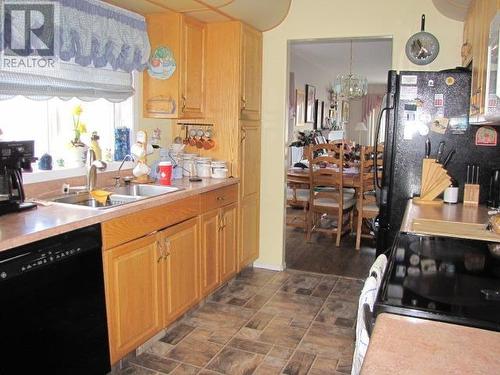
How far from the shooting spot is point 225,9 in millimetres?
3111

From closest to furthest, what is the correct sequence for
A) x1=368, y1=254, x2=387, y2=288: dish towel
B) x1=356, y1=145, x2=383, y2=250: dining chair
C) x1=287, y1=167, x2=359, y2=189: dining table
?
x1=368, y1=254, x2=387, y2=288: dish towel < x1=356, y1=145, x2=383, y2=250: dining chair < x1=287, y1=167, x2=359, y2=189: dining table

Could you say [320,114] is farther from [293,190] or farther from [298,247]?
[298,247]

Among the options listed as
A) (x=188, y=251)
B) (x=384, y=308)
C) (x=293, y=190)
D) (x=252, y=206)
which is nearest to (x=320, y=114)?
(x=293, y=190)

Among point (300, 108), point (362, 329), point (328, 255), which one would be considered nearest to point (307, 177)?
point (328, 255)

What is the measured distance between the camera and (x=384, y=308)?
1108 mm

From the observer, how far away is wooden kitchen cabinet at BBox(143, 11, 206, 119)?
10.2ft

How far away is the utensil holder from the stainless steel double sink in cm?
176

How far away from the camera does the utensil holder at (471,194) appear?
2.76 m

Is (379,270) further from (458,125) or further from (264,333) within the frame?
(458,125)

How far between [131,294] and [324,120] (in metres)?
7.57

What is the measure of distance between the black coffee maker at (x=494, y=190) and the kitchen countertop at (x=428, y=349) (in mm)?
1914

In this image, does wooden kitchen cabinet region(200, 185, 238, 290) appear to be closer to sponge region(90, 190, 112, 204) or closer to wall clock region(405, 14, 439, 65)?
sponge region(90, 190, 112, 204)

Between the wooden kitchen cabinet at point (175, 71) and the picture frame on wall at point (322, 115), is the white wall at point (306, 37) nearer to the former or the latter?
the wooden kitchen cabinet at point (175, 71)

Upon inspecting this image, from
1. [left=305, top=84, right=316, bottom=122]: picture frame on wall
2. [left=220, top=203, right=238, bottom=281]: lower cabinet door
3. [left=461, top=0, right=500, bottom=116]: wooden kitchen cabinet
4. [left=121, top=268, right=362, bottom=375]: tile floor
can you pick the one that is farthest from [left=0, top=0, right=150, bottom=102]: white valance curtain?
[left=305, top=84, right=316, bottom=122]: picture frame on wall
